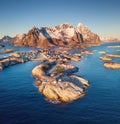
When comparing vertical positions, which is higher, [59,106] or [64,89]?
[64,89]

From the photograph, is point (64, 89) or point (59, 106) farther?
point (64, 89)

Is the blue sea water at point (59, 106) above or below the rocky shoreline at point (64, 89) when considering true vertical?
below

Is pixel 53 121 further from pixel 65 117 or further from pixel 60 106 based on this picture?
pixel 60 106

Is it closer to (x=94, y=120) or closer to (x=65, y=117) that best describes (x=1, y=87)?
(x=65, y=117)

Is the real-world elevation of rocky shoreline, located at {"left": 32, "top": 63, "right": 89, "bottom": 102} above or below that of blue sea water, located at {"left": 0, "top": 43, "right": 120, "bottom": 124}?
above

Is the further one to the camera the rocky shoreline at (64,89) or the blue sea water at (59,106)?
the rocky shoreline at (64,89)

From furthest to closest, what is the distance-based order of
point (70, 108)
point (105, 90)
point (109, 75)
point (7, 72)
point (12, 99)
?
point (7, 72) → point (109, 75) → point (105, 90) → point (12, 99) → point (70, 108)

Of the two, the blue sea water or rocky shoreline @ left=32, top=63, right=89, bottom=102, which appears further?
rocky shoreline @ left=32, top=63, right=89, bottom=102

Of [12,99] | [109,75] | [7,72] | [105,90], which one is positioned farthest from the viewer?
[7,72]

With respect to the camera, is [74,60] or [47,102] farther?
[74,60]

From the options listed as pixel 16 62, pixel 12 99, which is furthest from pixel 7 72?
pixel 12 99
